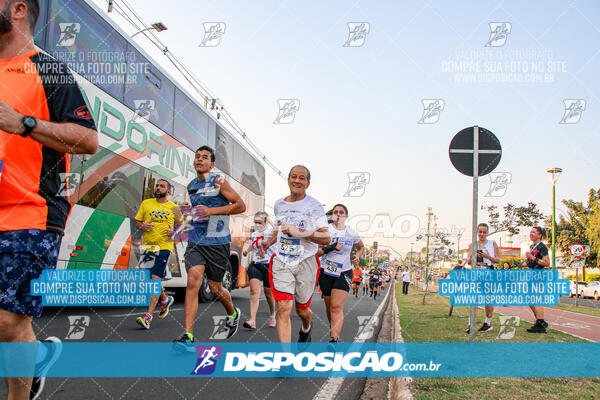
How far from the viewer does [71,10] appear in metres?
6.62

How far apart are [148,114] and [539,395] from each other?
7706mm

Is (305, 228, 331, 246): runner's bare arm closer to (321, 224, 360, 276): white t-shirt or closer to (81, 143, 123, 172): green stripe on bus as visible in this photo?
(321, 224, 360, 276): white t-shirt

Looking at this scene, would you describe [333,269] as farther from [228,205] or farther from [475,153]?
[475,153]

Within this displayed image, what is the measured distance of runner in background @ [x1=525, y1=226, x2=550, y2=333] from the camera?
307 inches

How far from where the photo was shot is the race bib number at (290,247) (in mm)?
4445

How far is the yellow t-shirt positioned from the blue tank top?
1768mm

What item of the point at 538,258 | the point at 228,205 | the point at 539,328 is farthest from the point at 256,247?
the point at 539,328

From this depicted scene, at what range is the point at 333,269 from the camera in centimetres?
588

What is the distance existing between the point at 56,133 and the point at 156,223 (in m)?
4.85

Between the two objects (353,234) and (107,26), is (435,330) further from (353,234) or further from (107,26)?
(107,26)

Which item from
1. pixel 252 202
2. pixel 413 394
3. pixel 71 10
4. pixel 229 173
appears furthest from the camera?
pixel 252 202

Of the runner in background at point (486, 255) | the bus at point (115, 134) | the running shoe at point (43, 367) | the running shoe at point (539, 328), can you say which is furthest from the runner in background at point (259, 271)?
the running shoe at point (43, 367)

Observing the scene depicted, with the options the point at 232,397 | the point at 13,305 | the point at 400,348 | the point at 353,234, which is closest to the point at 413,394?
the point at 232,397

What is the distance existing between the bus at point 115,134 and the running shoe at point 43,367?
4.52 metres
